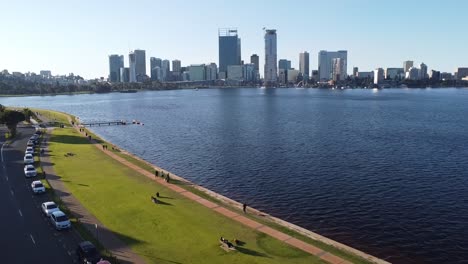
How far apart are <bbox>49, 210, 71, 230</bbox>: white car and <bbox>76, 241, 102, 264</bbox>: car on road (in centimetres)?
580

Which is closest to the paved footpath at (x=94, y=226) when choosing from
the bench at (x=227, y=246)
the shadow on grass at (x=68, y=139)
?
the bench at (x=227, y=246)

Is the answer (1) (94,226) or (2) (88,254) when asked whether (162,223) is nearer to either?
(1) (94,226)

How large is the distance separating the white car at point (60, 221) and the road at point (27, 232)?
1.35 ft

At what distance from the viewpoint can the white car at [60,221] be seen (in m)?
33.9

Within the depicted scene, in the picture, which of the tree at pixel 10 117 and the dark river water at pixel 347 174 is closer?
the dark river water at pixel 347 174

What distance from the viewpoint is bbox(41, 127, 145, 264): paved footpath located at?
29.7 metres

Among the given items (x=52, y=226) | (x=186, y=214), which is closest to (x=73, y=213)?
(x=52, y=226)

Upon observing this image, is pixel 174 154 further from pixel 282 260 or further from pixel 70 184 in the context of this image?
pixel 282 260

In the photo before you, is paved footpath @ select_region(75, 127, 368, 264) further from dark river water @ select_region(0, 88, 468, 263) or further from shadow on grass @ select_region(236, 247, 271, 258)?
dark river water @ select_region(0, 88, 468, 263)

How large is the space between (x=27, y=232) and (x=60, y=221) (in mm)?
2780

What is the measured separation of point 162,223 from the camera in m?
36.8

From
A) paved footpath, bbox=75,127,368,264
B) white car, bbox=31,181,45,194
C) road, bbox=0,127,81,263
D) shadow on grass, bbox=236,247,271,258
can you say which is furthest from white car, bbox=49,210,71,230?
shadow on grass, bbox=236,247,271,258

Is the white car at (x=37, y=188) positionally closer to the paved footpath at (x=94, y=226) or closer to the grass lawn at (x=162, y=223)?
the paved footpath at (x=94, y=226)

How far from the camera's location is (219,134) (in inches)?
4301
